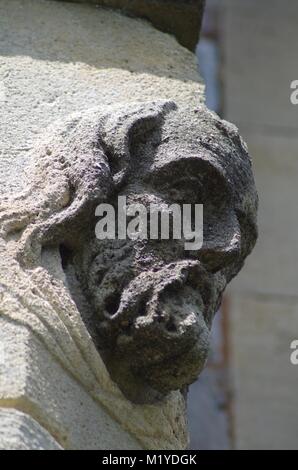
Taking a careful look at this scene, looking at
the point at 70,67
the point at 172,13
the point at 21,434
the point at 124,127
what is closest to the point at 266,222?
the point at 172,13

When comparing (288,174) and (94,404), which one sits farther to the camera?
(288,174)

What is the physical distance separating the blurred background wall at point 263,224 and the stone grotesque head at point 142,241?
2941 millimetres

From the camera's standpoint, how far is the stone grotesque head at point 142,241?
1.68m

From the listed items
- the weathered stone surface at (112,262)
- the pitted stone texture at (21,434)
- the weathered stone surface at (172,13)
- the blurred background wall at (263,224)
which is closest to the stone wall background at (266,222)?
the blurred background wall at (263,224)

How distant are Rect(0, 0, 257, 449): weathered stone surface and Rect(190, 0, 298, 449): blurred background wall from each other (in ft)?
9.60

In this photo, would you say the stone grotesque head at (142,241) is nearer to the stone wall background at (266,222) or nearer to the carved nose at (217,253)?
the carved nose at (217,253)

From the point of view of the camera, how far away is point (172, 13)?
2.27 meters

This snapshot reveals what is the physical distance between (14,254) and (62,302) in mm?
79

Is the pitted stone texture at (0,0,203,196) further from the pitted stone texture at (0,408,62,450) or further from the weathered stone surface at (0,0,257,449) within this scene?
the pitted stone texture at (0,408,62,450)

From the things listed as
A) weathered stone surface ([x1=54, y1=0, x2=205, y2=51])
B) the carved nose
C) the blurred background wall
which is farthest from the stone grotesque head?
the blurred background wall

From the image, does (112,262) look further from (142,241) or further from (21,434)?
(21,434)

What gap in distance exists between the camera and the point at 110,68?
2084 mm

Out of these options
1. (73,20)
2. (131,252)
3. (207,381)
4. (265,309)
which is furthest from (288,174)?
(131,252)

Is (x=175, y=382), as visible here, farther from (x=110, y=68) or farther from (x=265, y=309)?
(x=265, y=309)
